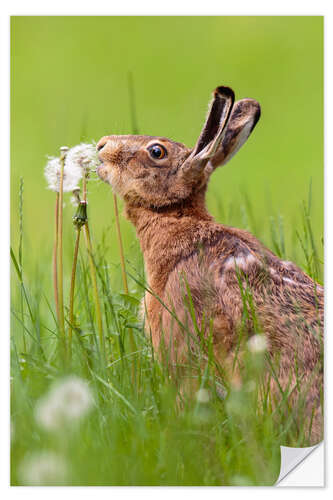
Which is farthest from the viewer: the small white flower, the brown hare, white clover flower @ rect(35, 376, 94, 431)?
the brown hare

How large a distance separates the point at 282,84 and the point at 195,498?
2422mm

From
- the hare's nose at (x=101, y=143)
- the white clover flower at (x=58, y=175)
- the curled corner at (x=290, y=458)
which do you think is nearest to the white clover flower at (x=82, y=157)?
the white clover flower at (x=58, y=175)

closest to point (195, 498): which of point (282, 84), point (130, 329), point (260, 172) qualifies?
point (130, 329)

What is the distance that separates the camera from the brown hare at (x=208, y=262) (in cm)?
302

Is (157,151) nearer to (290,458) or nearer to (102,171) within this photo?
(102,171)

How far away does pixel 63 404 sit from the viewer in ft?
9.29

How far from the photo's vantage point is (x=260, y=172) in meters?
4.25

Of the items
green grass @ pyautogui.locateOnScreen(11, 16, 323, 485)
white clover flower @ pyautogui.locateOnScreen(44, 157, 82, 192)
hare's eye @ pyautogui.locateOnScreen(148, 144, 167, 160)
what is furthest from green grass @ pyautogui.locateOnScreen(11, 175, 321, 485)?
hare's eye @ pyautogui.locateOnScreen(148, 144, 167, 160)

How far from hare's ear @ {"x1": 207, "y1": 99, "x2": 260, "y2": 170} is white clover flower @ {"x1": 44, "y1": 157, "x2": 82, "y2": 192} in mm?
694

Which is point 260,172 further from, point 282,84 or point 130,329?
point 130,329

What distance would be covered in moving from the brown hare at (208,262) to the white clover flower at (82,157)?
103 millimetres

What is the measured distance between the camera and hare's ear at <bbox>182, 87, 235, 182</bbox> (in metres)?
3.02

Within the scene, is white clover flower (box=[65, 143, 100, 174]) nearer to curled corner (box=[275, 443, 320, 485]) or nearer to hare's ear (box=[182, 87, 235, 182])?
hare's ear (box=[182, 87, 235, 182])
